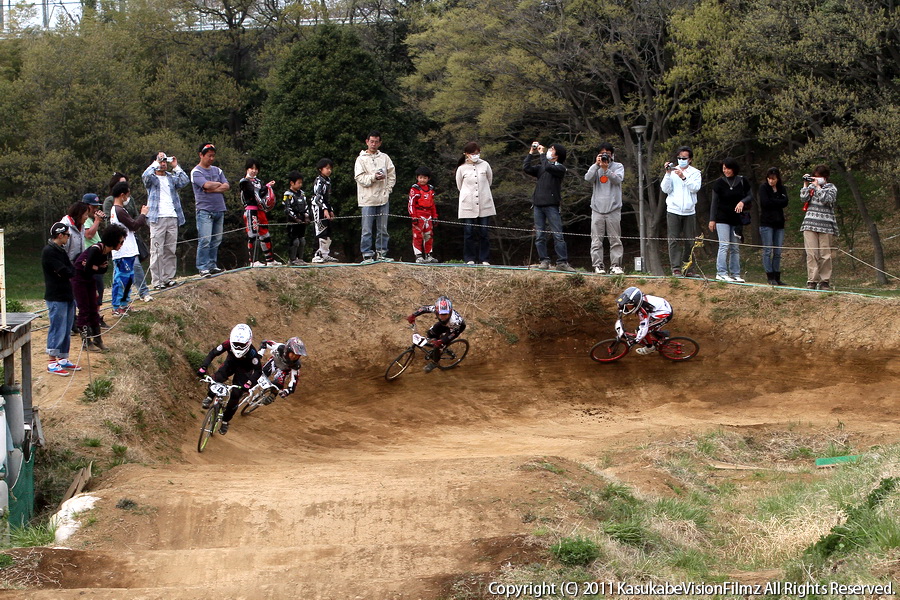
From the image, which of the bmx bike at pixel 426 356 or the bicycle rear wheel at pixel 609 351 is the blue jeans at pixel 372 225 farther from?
the bicycle rear wheel at pixel 609 351

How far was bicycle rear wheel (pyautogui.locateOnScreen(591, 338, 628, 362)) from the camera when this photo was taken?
1783 centimetres

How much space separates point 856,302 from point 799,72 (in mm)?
12415

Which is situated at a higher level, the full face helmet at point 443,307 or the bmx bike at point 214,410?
the full face helmet at point 443,307

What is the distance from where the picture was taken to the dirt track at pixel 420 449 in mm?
7926

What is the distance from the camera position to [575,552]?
25.6 ft

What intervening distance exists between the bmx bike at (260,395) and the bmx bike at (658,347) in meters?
6.81

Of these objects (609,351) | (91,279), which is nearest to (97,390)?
(91,279)

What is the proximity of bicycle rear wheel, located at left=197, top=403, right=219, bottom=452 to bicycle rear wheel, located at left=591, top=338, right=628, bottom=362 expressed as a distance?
25.5ft

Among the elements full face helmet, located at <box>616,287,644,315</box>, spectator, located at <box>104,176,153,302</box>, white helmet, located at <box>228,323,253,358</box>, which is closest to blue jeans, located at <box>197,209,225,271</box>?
spectator, located at <box>104,176,153,302</box>

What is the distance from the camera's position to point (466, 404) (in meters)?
17.3

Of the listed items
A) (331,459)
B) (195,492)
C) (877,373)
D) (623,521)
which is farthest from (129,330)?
(877,373)

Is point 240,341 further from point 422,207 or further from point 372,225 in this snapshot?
point 422,207

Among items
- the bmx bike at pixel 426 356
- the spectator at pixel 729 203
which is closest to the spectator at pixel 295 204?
the bmx bike at pixel 426 356

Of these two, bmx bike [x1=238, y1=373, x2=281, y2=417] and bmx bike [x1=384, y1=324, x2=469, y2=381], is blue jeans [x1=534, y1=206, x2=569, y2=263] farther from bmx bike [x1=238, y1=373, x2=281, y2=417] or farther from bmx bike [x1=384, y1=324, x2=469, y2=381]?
bmx bike [x1=238, y1=373, x2=281, y2=417]
